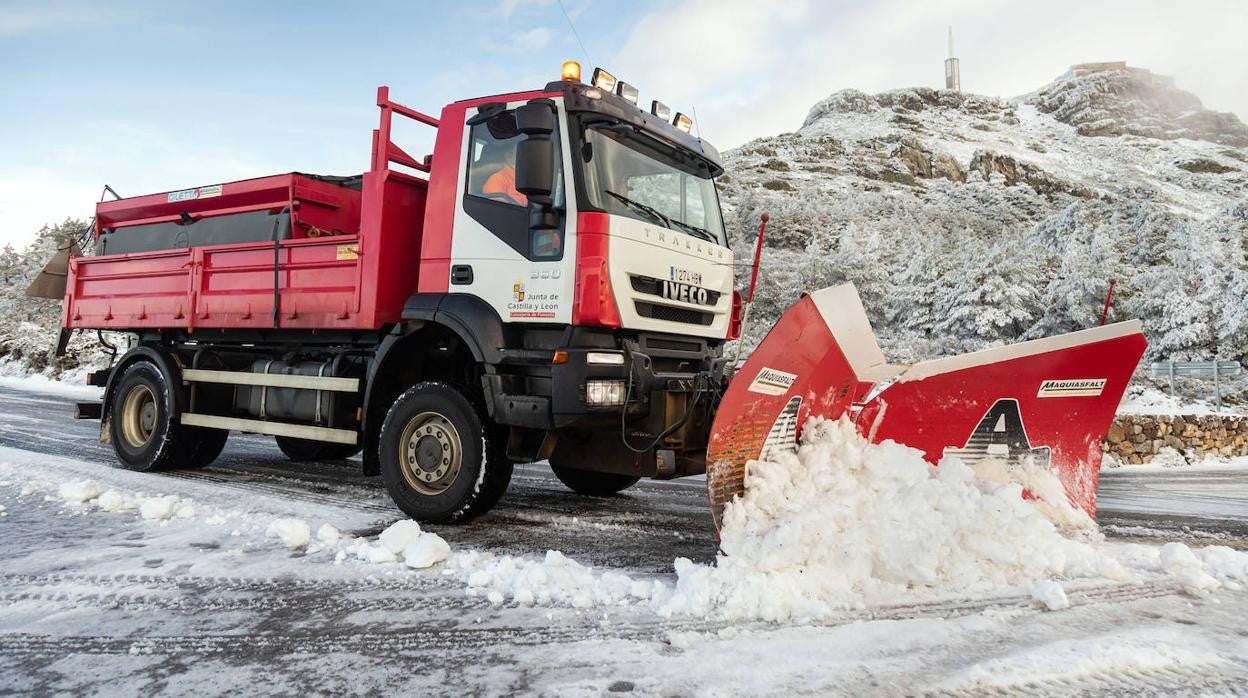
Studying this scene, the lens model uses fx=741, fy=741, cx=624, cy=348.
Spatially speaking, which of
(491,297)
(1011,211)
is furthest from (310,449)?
(1011,211)

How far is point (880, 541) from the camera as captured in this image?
321 cm

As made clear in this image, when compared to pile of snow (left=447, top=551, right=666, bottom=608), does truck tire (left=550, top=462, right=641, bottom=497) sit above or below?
above

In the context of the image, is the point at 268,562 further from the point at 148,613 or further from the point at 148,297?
the point at 148,297

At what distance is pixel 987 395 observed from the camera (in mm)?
4004

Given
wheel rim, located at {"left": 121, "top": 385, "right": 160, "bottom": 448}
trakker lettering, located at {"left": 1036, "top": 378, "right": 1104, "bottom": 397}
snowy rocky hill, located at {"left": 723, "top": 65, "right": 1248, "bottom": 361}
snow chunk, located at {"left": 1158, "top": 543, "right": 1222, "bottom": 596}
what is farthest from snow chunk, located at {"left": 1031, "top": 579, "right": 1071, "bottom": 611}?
snowy rocky hill, located at {"left": 723, "top": 65, "right": 1248, "bottom": 361}

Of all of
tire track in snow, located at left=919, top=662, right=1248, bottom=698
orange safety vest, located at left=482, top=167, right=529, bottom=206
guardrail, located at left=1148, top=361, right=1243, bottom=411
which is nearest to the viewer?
tire track in snow, located at left=919, top=662, right=1248, bottom=698

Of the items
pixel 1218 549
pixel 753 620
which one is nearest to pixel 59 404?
pixel 753 620

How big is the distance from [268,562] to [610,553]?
182cm

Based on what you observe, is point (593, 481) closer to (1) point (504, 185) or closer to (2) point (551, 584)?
(1) point (504, 185)

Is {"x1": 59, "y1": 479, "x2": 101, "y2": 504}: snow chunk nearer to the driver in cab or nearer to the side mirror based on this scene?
the driver in cab

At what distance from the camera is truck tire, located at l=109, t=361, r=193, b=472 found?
6867mm

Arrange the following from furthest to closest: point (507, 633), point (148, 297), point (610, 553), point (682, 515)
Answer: point (148, 297) < point (682, 515) < point (610, 553) < point (507, 633)

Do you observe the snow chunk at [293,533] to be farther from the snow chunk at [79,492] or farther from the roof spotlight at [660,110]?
the roof spotlight at [660,110]

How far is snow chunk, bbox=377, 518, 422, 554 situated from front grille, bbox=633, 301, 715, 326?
1805 mm
